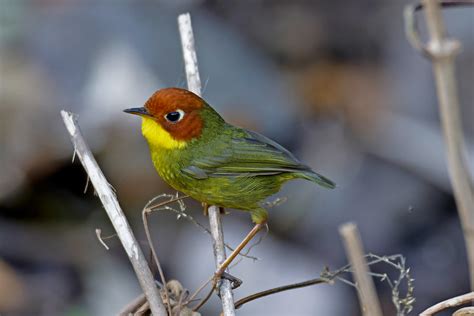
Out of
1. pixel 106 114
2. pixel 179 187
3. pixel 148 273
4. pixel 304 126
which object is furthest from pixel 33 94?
pixel 148 273

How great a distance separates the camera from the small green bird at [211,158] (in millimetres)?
4355

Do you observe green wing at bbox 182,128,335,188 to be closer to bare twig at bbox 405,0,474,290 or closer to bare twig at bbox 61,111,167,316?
bare twig at bbox 61,111,167,316

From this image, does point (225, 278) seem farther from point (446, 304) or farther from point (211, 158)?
point (446, 304)

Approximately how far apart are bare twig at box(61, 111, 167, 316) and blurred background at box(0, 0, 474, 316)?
2.55 m

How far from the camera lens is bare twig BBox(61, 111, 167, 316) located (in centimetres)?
310

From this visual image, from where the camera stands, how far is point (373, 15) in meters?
8.21

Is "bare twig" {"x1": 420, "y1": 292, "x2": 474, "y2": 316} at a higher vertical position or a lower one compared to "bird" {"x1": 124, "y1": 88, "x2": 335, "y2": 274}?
lower

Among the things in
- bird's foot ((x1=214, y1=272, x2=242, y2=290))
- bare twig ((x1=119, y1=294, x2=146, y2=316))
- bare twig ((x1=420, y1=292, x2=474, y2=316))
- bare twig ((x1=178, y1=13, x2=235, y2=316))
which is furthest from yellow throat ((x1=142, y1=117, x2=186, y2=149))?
bare twig ((x1=420, y1=292, x2=474, y2=316))

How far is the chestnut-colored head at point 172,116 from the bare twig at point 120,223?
0.60 metres

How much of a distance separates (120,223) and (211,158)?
4.17 ft

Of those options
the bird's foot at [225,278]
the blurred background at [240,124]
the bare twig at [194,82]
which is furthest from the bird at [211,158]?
the blurred background at [240,124]

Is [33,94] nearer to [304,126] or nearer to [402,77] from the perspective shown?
[304,126]

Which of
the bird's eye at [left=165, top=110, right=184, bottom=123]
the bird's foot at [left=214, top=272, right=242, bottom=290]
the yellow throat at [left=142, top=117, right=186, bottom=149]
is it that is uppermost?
the bird's eye at [left=165, top=110, right=184, bottom=123]

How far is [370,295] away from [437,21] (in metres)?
0.85
